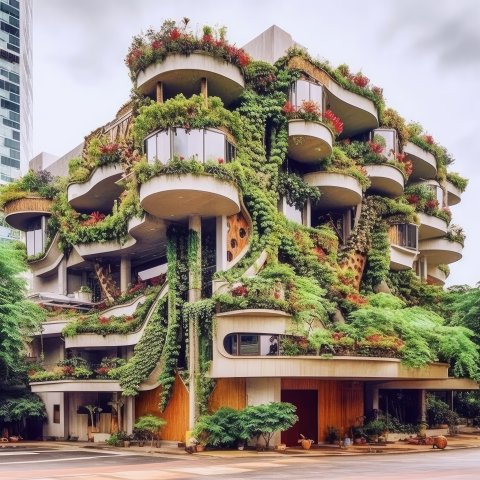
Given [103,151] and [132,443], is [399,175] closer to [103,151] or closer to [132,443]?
[103,151]

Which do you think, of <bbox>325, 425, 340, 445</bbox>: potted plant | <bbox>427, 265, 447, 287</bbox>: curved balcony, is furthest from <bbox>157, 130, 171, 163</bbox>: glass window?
<bbox>427, 265, 447, 287</bbox>: curved balcony

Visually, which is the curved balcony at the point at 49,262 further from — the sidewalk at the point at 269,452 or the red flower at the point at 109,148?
the sidewalk at the point at 269,452

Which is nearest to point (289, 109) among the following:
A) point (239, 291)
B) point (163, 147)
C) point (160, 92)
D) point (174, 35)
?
point (160, 92)

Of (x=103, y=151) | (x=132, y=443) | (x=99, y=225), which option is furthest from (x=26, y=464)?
(x=103, y=151)

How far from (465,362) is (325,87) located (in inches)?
675

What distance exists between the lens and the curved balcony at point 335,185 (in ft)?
127

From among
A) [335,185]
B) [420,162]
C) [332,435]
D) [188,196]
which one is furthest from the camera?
[420,162]

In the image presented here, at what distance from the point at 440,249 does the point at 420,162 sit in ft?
21.7

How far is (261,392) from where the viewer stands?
94.9ft

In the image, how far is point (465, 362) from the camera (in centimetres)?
3422

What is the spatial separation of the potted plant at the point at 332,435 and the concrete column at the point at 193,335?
678 centimetres

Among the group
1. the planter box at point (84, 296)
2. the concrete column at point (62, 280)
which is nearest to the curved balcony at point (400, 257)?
the planter box at point (84, 296)

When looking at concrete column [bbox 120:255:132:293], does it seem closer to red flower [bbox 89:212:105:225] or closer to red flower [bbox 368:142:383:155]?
red flower [bbox 89:212:105:225]

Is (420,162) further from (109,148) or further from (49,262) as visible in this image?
(49,262)
